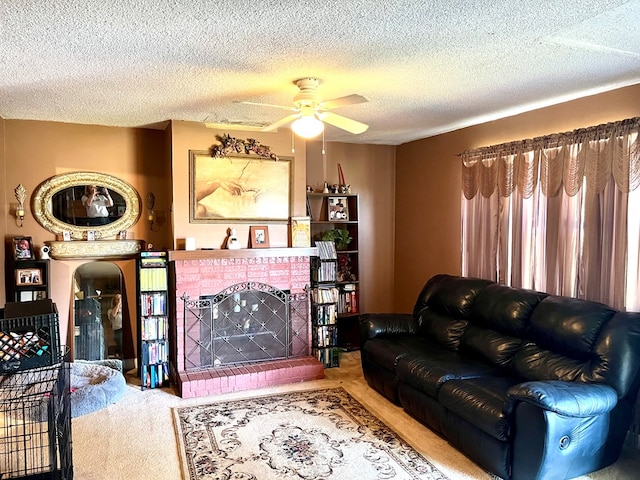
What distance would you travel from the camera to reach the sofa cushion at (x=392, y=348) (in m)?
3.97

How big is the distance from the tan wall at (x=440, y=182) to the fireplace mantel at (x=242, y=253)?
1.42 metres

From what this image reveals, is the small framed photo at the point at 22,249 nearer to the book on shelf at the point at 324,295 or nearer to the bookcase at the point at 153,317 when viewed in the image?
the bookcase at the point at 153,317

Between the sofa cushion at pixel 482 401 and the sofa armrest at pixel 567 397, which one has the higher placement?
the sofa armrest at pixel 567 397

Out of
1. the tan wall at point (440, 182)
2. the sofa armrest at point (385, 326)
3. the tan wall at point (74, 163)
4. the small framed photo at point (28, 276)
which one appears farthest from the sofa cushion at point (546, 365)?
the small framed photo at point (28, 276)

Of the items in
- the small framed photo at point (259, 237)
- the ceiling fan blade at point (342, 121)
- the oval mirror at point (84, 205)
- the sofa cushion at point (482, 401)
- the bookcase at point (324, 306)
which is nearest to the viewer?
the sofa cushion at point (482, 401)

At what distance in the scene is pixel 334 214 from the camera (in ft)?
18.4

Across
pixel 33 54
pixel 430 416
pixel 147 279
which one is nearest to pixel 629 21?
pixel 430 416

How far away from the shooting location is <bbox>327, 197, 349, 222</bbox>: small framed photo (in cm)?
560

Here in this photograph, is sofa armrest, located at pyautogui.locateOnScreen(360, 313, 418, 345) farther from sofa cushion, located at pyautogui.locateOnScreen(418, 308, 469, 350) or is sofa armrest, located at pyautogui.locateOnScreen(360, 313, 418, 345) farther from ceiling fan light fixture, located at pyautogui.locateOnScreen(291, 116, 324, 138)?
ceiling fan light fixture, located at pyautogui.locateOnScreen(291, 116, 324, 138)

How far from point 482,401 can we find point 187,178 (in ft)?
10.6

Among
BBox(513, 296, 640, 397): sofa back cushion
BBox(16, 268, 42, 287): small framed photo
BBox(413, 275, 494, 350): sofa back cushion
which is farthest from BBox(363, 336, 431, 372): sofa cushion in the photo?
BBox(16, 268, 42, 287): small framed photo

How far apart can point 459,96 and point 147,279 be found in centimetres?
317

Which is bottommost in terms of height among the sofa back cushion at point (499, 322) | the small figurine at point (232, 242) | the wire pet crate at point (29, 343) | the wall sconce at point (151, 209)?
the sofa back cushion at point (499, 322)

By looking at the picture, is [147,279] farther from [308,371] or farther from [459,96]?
[459,96]
